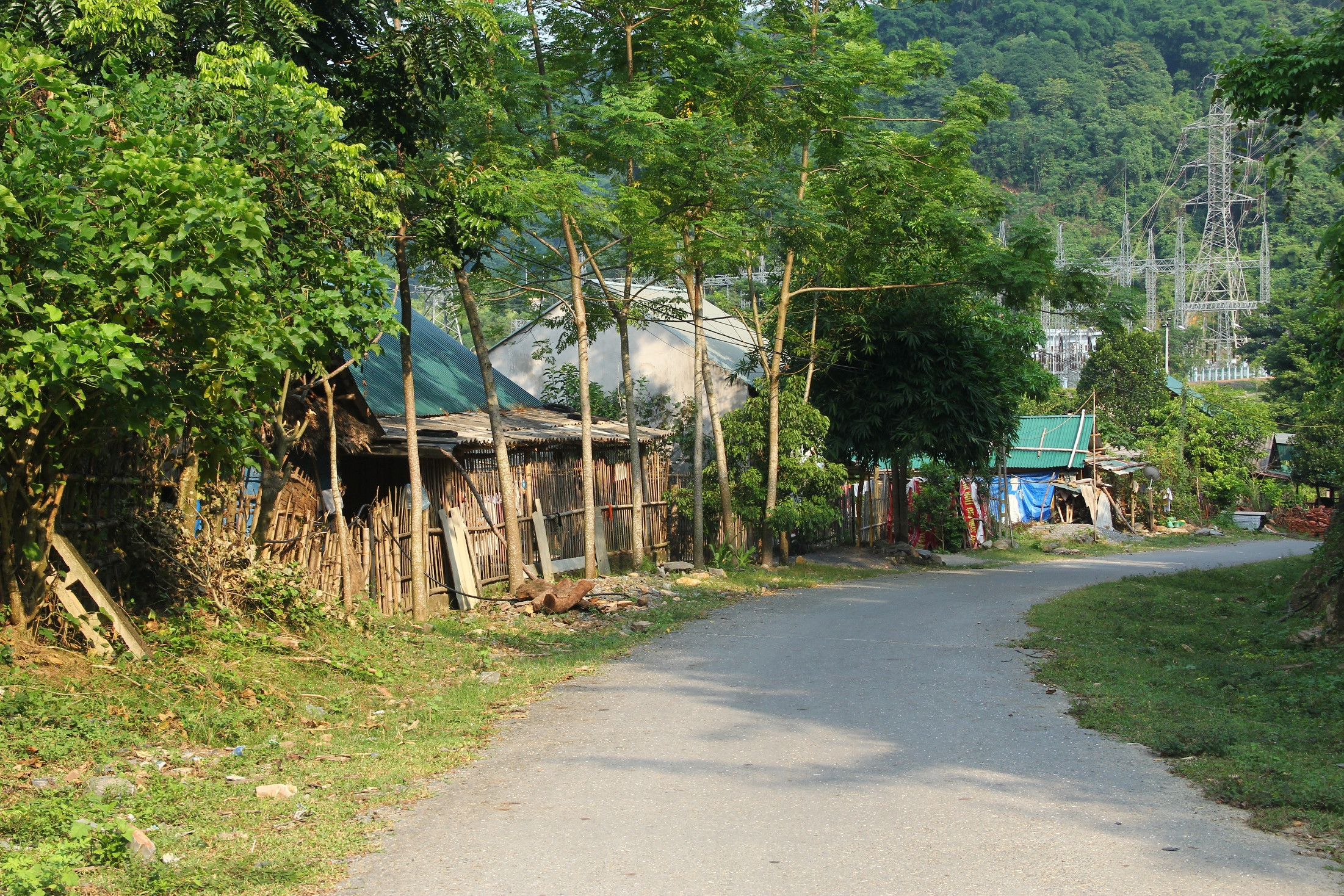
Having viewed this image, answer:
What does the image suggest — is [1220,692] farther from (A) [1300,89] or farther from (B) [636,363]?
(B) [636,363]

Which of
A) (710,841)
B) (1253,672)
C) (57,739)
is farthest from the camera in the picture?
(1253,672)

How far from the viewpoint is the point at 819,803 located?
6047 mm

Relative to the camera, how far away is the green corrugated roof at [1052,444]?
41156 millimetres

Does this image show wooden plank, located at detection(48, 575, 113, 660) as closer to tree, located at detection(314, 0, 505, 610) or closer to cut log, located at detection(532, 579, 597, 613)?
tree, located at detection(314, 0, 505, 610)

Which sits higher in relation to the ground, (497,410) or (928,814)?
(497,410)

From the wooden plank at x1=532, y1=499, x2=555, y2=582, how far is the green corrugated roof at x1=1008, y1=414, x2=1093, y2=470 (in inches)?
1089

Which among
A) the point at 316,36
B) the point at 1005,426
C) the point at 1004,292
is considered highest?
the point at 316,36

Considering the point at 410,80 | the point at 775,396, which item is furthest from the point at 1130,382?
the point at 410,80

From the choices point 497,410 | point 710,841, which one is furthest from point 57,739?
point 497,410

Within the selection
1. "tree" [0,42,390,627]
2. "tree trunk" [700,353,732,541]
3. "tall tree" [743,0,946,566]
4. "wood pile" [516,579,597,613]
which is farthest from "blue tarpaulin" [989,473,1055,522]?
"tree" [0,42,390,627]

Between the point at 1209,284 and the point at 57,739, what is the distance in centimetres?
9717

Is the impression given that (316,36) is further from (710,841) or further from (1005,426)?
(1005,426)

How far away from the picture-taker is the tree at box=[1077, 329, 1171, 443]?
48469 millimetres

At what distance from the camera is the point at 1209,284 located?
8975 cm
